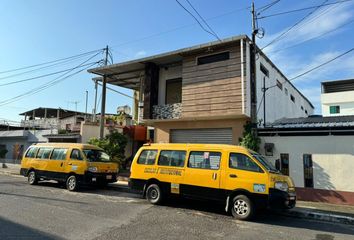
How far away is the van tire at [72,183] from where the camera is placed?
1312 cm

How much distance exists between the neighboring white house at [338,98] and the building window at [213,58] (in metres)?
27.4

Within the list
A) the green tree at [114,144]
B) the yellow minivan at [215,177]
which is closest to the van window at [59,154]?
the green tree at [114,144]

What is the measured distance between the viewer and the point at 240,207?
338 inches

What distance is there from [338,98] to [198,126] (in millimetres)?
28231

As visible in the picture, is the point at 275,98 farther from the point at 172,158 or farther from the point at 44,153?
the point at 44,153

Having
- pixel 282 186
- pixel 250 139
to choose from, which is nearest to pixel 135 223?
pixel 282 186

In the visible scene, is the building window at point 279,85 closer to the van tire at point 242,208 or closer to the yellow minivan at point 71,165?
the yellow minivan at point 71,165

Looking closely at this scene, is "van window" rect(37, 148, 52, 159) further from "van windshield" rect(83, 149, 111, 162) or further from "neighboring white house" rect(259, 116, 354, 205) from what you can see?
"neighboring white house" rect(259, 116, 354, 205)

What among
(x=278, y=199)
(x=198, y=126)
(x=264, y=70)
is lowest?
(x=278, y=199)

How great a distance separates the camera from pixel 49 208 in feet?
30.1

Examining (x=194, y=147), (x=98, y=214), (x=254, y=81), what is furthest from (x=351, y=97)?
(x=98, y=214)

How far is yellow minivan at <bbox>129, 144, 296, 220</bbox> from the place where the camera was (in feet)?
27.6

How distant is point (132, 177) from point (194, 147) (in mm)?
2730

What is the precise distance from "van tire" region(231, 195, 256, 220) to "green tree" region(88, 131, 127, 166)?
11.7 meters
